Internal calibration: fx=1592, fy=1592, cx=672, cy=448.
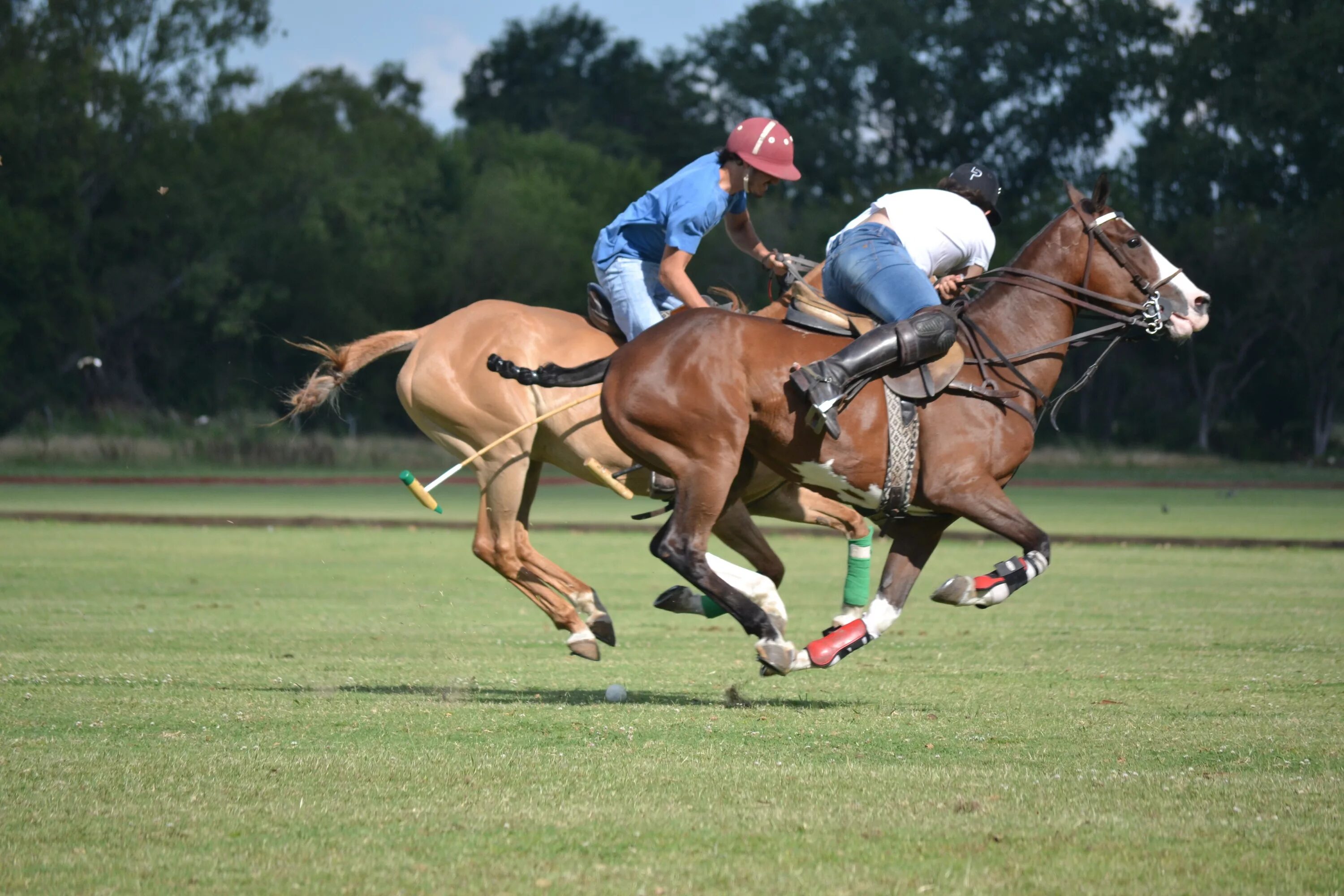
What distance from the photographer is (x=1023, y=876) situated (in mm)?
4484

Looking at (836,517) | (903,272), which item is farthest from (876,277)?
(836,517)

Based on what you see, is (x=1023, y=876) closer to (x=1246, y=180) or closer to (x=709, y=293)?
(x=709, y=293)

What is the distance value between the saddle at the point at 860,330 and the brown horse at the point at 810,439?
0.25 feet

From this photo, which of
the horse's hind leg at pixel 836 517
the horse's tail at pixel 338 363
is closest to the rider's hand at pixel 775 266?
the horse's hind leg at pixel 836 517

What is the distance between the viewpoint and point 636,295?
898 centimetres

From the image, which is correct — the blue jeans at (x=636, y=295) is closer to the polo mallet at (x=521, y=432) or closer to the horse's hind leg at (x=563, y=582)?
the polo mallet at (x=521, y=432)

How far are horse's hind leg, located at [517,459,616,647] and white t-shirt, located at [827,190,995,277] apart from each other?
251 centimetres

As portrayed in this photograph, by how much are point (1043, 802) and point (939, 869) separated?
99 centimetres

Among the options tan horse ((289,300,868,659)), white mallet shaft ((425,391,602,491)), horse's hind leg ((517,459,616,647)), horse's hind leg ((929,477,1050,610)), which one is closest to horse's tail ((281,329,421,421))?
tan horse ((289,300,868,659))

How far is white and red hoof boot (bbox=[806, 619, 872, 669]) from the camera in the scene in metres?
7.55

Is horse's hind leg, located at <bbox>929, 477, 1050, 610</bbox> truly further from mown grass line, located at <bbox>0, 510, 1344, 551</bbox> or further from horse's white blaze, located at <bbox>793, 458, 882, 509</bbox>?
mown grass line, located at <bbox>0, 510, 1344, 551</bbox>

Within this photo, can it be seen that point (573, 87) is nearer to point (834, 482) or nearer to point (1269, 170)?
point (1269, 170)

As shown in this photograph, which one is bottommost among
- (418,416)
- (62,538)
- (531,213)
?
(62,538)

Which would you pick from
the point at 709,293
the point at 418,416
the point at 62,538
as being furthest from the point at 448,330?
the point at 62,538
